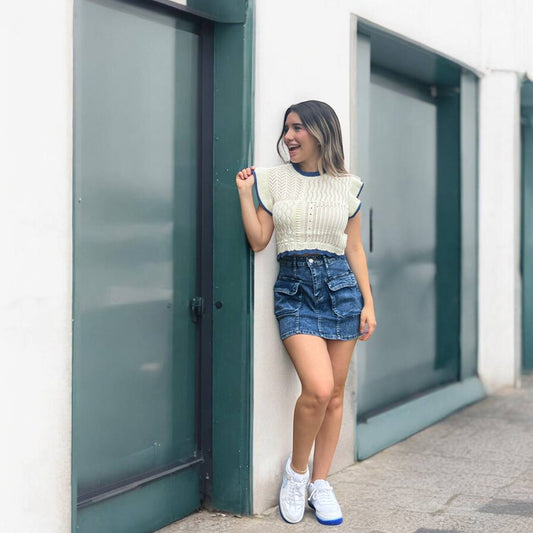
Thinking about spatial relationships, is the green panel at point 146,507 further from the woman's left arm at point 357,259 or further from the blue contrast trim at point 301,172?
the blue contrast trim at point 301,172

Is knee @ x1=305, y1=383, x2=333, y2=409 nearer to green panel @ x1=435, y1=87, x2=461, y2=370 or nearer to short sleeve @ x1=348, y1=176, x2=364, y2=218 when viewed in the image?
short sleeve @ x1=348, y1=176, x2=364, y2=218

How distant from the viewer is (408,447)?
6332 millimetres

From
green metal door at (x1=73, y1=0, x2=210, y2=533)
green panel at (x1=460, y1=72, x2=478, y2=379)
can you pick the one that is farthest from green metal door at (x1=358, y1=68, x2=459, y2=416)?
green metal door at (x1=73, y1=0, x2=210, y2=533)

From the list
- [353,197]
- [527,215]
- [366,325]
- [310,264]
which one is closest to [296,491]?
[366,325]

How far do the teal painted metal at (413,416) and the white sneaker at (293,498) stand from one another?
115 centimetres

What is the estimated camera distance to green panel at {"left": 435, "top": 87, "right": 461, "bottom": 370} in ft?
25.4

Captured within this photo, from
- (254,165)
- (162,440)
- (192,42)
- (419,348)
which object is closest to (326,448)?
(162,440)

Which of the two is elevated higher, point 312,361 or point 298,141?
point 298,141

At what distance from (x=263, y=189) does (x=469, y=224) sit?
11.4 feet

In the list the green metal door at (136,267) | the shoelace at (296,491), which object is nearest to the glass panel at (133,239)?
the green metal door at (136,267)

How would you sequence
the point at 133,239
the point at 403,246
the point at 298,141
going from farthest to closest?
the point at 403,246 < the point at 298,141 < the point at 133,239

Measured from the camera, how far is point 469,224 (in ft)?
25.7

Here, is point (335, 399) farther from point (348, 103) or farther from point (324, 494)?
point (348, 103)

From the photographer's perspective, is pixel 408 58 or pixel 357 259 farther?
pixel 408 58
